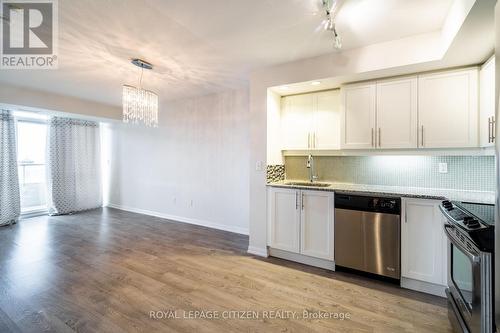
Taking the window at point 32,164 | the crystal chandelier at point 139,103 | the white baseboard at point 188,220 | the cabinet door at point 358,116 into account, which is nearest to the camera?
the cabinet door at point 358,116

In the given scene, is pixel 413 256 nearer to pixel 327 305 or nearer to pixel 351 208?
pixel 351 208

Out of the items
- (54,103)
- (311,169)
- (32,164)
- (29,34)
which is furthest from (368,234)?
(32,164)

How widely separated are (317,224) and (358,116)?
1.42 meters

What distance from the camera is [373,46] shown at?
2.42 meters

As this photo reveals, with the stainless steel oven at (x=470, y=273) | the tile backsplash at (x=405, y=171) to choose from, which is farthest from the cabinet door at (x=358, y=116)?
the stainless steel oven at (x=470, y=273)

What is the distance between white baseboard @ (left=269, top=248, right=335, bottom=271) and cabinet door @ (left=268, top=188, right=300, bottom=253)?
89 millimetres

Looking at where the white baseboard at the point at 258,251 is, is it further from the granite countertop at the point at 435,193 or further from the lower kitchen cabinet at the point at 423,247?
the lower kitchen cabinet at the point at 423,247

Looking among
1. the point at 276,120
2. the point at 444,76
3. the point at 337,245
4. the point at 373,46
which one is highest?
the point at 373,46

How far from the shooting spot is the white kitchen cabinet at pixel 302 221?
2.74 metres

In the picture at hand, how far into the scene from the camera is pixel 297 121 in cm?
330

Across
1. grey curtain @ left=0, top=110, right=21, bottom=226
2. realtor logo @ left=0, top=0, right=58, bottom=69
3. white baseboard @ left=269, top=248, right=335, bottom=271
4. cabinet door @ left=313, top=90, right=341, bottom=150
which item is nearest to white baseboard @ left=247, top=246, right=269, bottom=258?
white baseboard @ left=269, top=248, right=335, bottom=271

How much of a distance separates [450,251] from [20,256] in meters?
4.90

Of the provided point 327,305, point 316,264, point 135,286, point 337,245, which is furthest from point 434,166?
point 135,286

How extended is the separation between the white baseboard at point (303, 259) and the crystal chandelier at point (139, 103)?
8.27ft
